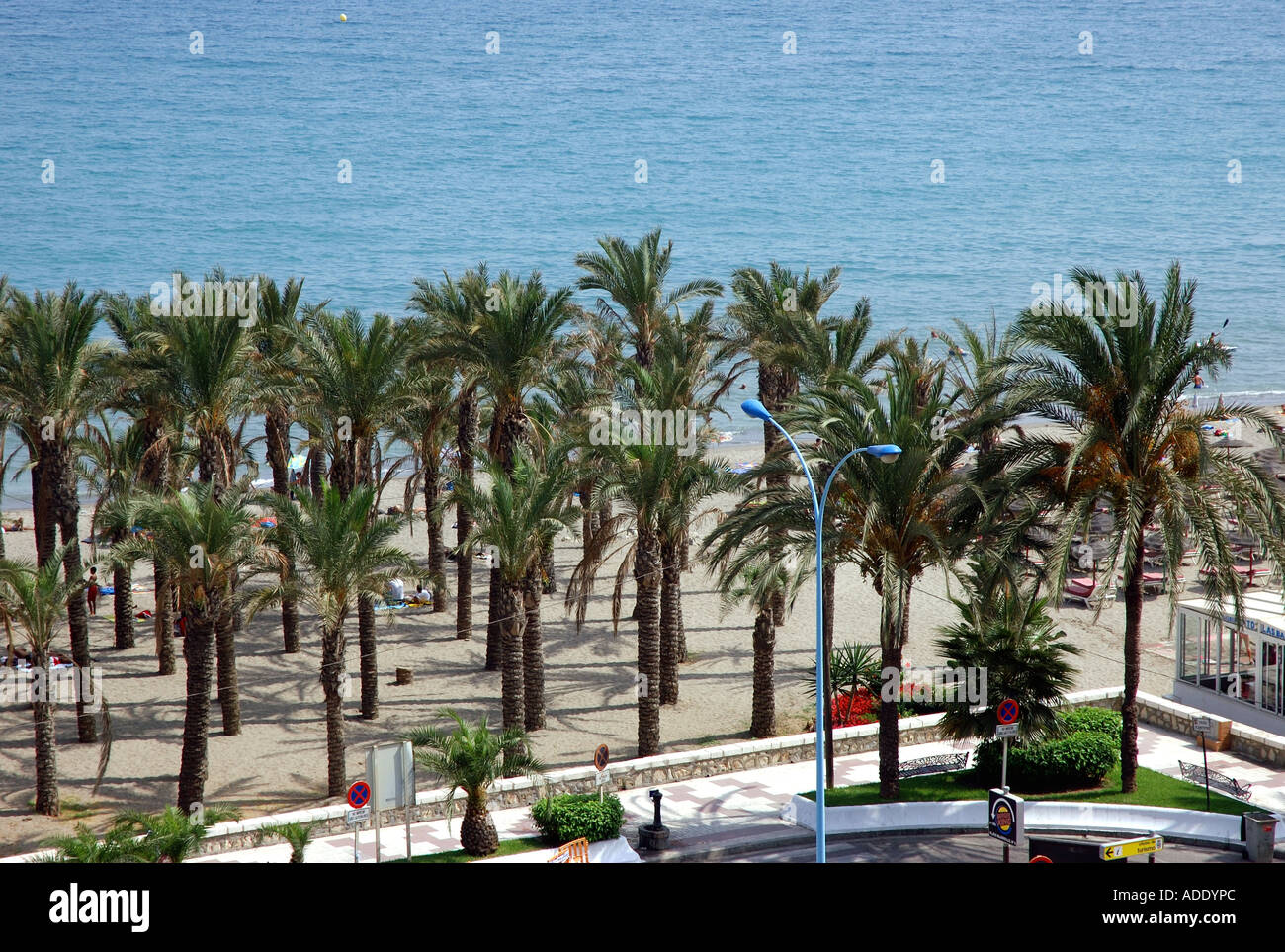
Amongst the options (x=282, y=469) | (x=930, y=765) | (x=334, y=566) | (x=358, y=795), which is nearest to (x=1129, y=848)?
(x=930, y=765)

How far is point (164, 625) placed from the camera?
99.8 ft

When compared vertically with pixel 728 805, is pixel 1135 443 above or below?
above

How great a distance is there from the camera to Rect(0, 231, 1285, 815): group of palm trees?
22.0 metres

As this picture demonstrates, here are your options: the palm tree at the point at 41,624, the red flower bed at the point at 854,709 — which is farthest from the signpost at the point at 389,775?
the red flower bed at the point at 854,709

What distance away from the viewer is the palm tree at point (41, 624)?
2369 cm

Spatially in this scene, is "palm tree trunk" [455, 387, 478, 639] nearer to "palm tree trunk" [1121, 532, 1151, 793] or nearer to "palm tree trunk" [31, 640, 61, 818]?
"palm tree trunk" [31, 640, 61, 818]

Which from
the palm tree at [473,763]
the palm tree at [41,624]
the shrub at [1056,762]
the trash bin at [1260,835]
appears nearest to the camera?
the trash bin at [1260,835]

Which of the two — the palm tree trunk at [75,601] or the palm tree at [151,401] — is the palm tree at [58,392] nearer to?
the palm tree trunk at [75,601]

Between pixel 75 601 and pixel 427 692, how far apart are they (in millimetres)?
8081

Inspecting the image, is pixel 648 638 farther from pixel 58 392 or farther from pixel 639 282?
pixel 58 392

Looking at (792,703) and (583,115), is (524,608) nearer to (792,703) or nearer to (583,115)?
(792,703)

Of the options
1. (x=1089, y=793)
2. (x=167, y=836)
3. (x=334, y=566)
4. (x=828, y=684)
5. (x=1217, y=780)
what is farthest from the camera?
(x=828, y=684)

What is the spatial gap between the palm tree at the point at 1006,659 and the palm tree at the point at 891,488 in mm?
950

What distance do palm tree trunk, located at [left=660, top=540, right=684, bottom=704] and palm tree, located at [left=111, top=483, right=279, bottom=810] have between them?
25.8 feet
